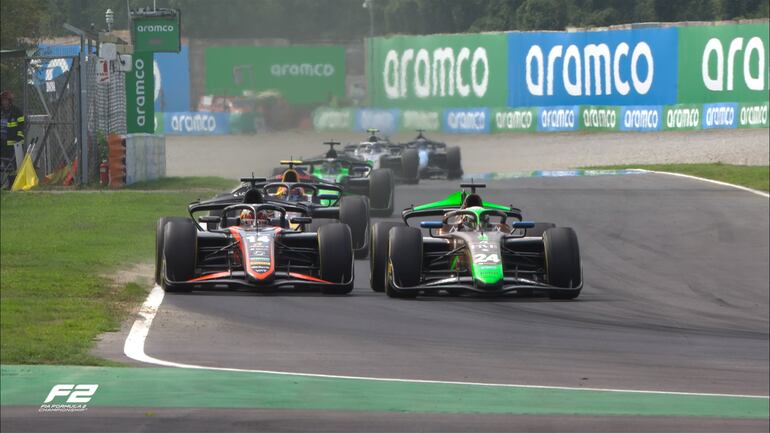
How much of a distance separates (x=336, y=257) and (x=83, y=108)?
8.77 feet

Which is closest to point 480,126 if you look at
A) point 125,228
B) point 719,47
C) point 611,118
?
point 611,118

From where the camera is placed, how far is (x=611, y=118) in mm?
16969

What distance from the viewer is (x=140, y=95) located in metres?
14.1

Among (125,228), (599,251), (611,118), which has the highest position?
(611,118)

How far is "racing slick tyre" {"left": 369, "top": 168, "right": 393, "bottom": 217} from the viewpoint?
52.0 feet

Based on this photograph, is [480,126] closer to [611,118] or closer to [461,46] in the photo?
[611,118]

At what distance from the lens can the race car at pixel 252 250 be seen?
11.5 meters

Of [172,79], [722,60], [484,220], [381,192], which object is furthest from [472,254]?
[172,79]

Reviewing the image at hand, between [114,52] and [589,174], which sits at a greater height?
[114,52]

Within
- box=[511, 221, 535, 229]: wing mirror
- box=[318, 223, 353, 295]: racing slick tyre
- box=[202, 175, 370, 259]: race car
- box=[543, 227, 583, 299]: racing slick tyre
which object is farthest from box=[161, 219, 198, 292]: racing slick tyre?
box=[543, 227, 583, 299]: racing slick tyre

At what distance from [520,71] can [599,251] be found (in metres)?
184

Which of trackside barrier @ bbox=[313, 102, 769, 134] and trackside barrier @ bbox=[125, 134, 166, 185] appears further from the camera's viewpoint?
trackside barrier @ bbox=[313, 102, 769, 134]

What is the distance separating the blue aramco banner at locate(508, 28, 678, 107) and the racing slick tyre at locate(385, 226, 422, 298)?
1.63 metres

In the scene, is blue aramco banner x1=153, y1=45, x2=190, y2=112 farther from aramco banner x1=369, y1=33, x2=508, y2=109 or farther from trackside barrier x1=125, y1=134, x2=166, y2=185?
aramco banner x1=369, y1=33, x2=508, y2=109
